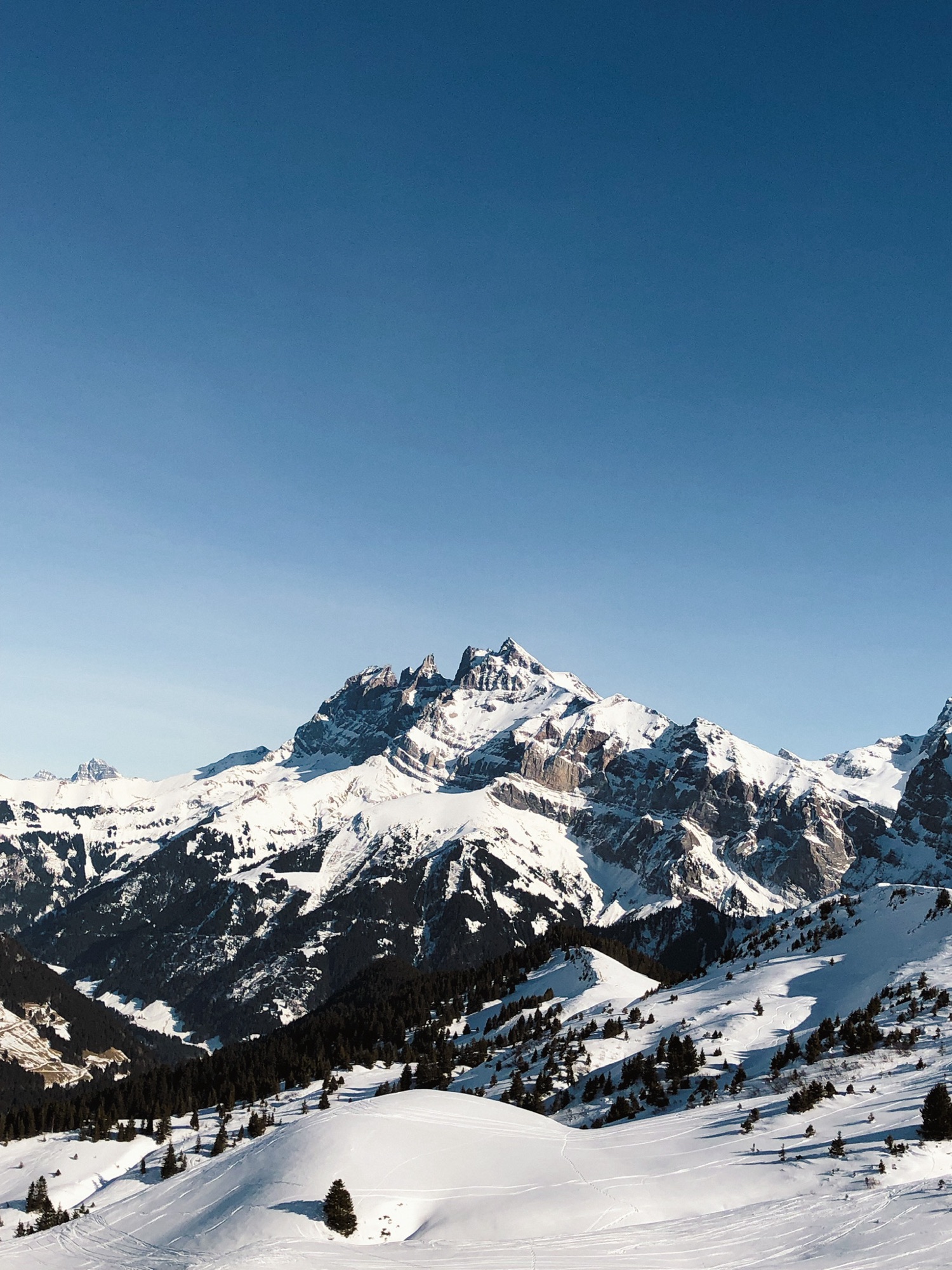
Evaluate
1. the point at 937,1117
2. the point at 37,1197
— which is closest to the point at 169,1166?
the point at 37,1197

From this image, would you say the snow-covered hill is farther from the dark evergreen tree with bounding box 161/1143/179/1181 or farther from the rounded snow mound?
the dark evergreen tree with bounding box 161/1143/179/1181

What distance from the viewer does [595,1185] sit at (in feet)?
145

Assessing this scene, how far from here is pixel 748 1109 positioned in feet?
191

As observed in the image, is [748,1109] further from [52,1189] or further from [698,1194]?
[52,1189]

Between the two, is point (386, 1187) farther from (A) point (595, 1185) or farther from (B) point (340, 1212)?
(A) point (595, 1185)

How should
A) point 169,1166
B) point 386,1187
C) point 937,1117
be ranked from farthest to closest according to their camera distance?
point 169,1166, point 386,1187, point 937,1117

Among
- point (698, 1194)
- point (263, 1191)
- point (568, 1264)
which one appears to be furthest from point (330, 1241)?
point (698, 1194)

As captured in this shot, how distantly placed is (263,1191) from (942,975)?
264 feet

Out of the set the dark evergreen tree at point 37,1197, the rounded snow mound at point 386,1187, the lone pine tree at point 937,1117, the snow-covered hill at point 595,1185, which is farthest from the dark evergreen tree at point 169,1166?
the lone pine tree at point 937,1117

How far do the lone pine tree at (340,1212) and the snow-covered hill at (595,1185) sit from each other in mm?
528

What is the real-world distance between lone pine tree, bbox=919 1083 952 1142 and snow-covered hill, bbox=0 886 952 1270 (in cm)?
80

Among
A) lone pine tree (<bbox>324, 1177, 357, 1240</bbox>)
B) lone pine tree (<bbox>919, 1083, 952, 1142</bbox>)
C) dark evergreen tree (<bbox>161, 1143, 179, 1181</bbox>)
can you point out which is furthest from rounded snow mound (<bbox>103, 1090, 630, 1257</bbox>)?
dark evergreen tree (<bbox>161, 1143, 179, 1181</bbox>)

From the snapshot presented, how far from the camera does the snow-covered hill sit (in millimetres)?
35469

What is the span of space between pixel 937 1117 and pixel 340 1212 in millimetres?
32237
